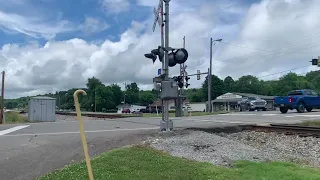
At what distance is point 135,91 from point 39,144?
150 m

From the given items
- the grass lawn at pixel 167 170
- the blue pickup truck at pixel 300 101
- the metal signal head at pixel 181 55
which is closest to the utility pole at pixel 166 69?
the metal signal head at pixel 181 55

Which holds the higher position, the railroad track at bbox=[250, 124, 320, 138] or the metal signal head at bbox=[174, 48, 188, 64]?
the metal signal head at bbox=[174, 48, 188, 64]

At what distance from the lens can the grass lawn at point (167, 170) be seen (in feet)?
19.6

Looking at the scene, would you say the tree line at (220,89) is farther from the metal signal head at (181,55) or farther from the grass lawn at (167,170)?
the grass lawn at (167,170)

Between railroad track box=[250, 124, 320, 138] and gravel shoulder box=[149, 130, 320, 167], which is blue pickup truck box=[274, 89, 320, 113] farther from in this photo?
gravel shoulder box=[149, 130, 320, 167]

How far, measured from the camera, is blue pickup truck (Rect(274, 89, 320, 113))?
2539cm

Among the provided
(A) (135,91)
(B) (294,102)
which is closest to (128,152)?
(B) (294,102)

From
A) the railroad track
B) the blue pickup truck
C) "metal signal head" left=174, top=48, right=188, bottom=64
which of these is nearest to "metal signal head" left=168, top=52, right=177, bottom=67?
"metal signal head" left=174, top=48, right=188, bottom=64

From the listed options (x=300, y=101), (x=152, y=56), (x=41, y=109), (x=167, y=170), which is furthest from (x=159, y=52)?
(x=41, y=109)

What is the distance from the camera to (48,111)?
28.8 metres

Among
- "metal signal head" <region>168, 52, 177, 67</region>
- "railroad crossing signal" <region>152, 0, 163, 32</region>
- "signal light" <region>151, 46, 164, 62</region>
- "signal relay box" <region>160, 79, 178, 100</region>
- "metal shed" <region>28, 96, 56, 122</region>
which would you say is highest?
"railroad crossing signal" <region>152, 0, 163, 32</region>

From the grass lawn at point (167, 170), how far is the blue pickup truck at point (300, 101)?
19271 mm

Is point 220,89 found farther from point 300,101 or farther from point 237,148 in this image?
point 237,148

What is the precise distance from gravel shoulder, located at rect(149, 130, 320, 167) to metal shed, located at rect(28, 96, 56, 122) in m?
19.8
